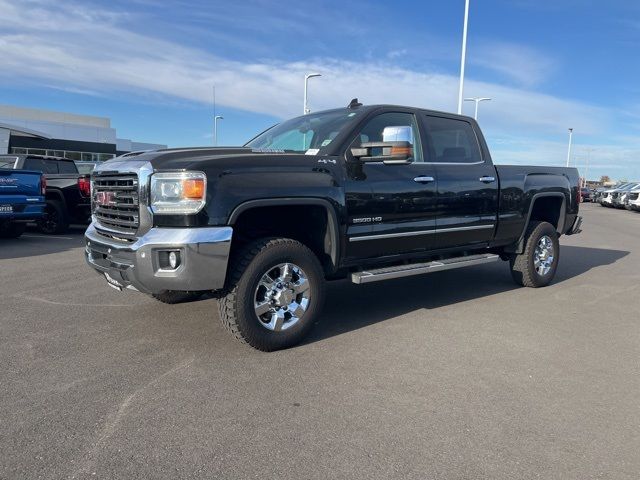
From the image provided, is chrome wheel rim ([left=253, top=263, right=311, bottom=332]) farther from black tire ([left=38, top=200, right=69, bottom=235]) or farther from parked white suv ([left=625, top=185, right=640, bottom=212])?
parked white suv ([left=625, top=185, right=640, bottom=212])

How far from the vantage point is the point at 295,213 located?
14.5 feet

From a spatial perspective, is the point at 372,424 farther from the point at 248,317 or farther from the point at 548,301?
the point at 548,301

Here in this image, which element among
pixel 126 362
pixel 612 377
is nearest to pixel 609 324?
pixel 612 377

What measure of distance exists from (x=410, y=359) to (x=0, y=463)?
9.04ft

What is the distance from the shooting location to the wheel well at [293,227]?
4246 mm

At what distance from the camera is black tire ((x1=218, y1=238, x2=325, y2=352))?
12.8ft

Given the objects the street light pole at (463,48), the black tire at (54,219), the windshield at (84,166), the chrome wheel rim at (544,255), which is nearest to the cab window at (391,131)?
the chrome wheel rim at (544,255)

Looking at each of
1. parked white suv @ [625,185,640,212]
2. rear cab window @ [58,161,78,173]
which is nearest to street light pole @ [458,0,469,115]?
parked white suv @ [625,185,640,212]

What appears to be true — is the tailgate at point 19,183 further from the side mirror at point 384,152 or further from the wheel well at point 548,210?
the wheel well at point 548,210

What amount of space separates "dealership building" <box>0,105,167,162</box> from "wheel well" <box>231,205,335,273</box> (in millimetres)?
34727

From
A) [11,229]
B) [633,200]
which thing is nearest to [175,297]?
[11,229]

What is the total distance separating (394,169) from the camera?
484 centimetres

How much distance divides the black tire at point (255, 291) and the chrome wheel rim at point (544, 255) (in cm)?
380

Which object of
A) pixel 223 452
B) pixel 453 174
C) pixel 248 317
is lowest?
pixel 223 452
